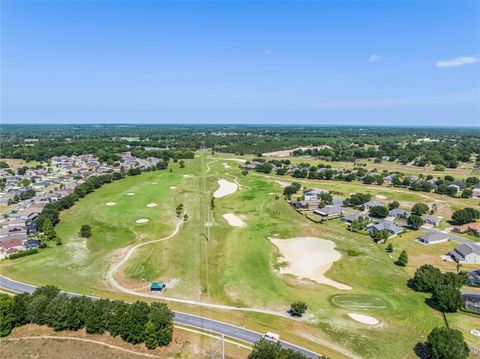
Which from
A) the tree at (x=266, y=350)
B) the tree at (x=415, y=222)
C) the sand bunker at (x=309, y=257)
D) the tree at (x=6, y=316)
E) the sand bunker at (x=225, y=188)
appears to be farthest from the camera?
the sand bunker at (x=225, y=188)

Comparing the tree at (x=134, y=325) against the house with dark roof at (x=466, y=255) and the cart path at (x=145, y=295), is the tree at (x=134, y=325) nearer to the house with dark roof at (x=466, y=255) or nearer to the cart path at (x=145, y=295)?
the cart path at (x=145, y=295)

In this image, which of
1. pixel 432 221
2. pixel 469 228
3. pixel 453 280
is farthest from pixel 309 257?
pixel 469 228

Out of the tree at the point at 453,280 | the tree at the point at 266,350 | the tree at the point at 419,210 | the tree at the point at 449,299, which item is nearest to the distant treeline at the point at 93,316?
the tree at the point at 266,350

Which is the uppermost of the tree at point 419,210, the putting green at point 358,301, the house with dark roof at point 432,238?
the tree at point 419,210

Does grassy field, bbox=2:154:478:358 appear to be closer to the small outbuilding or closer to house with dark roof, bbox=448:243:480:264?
the small outbuilding

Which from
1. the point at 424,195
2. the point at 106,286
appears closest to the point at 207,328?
the point at 106,286

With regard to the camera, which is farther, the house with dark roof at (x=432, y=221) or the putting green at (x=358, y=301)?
the house with dark roof at (x=432, y=221)

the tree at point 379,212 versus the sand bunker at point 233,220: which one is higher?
the tree at point 379,212
